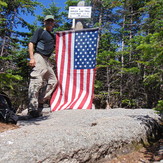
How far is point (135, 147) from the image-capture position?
279cm

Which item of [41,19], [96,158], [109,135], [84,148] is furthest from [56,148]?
[41,19]

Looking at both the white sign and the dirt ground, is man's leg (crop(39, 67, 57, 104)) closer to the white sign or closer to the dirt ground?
the white sign

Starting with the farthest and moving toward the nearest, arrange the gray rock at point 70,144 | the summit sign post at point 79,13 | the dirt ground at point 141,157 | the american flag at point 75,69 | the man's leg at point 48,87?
1. the summit sign post at point 79,13
2. the american flag at point 75,69
3. the man's leg at point 48,87
4. the dirt ground at point 141,157
5. the gray rock at point 70,144

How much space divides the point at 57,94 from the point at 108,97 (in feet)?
13.6

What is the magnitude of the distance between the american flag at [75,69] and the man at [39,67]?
637mm

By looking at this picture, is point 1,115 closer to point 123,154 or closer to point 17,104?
point 123,154

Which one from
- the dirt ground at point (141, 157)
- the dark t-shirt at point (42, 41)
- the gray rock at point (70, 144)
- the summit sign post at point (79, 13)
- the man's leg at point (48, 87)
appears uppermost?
the summit sign post at point (79, 13)

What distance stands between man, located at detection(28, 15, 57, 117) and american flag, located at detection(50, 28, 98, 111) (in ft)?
2.09

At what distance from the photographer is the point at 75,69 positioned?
5586 millimetres

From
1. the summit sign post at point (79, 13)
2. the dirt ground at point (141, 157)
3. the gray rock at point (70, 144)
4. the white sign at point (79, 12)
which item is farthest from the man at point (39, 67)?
the dirt ground at point (141, 157)

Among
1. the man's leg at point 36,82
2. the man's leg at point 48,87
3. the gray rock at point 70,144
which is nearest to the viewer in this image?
the gray rock at point 70,144

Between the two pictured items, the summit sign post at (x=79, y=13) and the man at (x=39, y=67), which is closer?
the man at (x=39, y=67)

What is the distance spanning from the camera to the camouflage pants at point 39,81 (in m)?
4.23

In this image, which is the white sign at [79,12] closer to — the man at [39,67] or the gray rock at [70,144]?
the man at [39,67]
